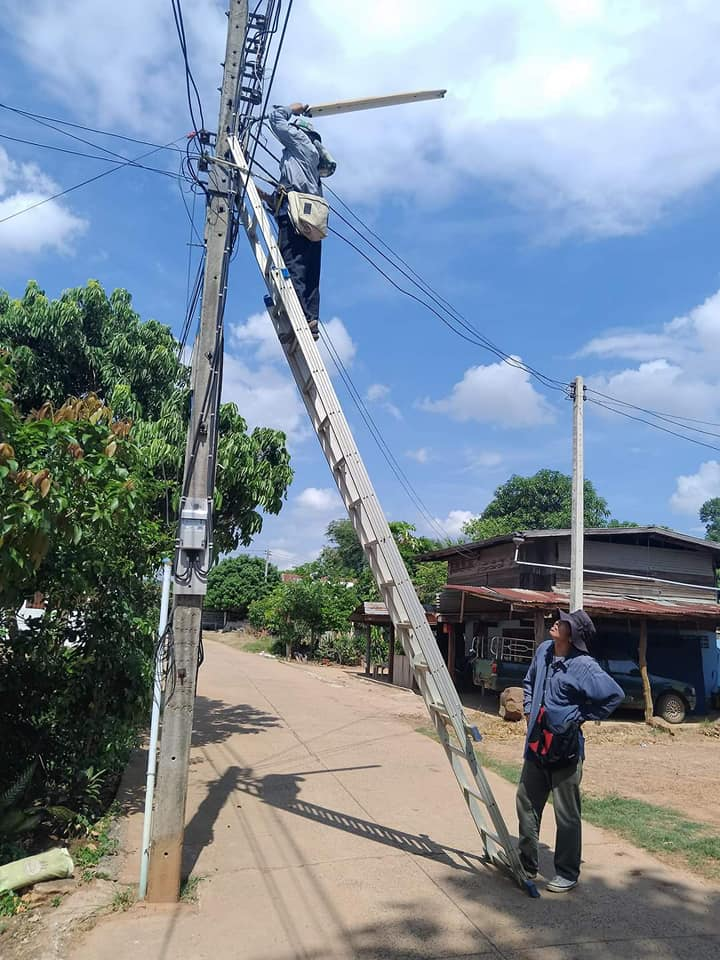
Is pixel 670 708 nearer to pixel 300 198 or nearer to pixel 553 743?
pixel 553 743

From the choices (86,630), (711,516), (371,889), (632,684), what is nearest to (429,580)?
(632,684)

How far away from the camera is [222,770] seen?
917cm

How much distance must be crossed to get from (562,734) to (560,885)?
1.12 metres

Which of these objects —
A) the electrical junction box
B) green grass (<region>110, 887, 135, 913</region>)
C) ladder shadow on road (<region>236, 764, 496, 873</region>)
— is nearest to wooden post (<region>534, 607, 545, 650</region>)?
ladder shadow on road (<region>236, 764, 496, 873</region>)

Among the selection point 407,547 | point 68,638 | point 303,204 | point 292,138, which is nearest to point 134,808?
point 68,638

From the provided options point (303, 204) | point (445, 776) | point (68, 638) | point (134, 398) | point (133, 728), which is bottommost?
point (445, 776)

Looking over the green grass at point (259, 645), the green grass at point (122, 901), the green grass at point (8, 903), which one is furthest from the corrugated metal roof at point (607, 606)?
the green grass at point (259, 645)

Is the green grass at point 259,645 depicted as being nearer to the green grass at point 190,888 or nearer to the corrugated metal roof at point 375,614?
the corrugated metal roof at point 375,614

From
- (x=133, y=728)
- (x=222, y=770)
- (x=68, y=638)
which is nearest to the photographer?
(x=68, y=638)

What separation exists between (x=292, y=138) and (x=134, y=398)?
4471 mm

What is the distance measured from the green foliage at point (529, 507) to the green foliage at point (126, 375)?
37416mm

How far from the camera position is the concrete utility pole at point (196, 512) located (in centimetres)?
504

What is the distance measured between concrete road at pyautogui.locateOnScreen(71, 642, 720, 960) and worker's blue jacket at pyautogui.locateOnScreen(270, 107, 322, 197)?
574cm

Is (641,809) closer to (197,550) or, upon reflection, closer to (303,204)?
(197,550)
